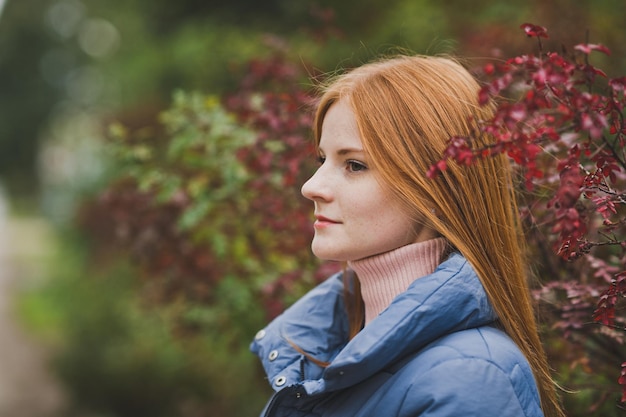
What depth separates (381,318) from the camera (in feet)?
5.08

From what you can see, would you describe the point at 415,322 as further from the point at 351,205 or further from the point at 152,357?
the point at 152,357

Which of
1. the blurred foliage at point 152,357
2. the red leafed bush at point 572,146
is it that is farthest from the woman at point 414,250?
the blurred foliage at point 152,357

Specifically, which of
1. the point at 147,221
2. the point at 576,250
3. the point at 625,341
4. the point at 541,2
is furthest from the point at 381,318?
the point at 541,2

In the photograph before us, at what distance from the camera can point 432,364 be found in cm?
149

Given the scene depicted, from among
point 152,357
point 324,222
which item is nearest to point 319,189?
point 324,222

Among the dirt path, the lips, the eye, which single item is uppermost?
the eye

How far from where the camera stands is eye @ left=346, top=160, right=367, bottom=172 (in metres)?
1.73

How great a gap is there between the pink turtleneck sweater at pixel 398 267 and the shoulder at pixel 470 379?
221mm

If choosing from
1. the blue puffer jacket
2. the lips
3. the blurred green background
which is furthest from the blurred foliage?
the blue puffer jacket

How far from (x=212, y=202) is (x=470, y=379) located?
7.13ft

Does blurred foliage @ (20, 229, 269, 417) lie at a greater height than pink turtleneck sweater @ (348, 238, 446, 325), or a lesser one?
lesser

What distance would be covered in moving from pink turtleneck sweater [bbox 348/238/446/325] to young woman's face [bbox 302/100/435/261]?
0.09 ft

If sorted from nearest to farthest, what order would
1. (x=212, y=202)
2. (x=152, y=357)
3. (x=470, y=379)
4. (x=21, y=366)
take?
(x=470, y=379), (x=212, y=202), (x=152, y=357), (x=21, y=366)

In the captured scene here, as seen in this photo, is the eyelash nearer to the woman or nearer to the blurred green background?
the woman
